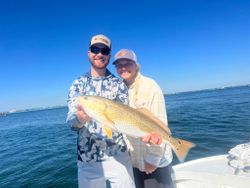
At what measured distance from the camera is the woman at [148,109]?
4355mm

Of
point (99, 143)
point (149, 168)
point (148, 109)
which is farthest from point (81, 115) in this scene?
point (149, 168)

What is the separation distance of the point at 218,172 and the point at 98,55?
457cm

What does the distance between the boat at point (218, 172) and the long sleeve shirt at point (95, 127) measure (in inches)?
109

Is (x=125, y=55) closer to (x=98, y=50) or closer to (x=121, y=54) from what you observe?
(x=121, y=54)

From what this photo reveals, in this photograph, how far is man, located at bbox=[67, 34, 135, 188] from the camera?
4223mm

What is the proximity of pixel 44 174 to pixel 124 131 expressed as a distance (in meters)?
10.7

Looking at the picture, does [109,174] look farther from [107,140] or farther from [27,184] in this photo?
[27,184]

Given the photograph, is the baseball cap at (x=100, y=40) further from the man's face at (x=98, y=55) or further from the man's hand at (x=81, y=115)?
the man's hand at (x=81, y=115)

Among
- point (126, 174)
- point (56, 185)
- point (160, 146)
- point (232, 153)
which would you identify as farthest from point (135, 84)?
point (56, 185)

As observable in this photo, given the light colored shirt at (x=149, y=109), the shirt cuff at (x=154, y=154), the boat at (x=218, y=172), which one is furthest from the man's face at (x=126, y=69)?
the boat at (x=218, y=172)

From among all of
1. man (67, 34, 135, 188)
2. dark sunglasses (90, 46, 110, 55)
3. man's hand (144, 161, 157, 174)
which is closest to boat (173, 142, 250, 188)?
man's hand (144, 161, 157, 174)

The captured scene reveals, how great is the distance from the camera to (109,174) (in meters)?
4.23

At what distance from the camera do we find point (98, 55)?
4.46m

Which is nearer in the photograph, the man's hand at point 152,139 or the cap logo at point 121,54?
the man's hand at point 152,139
